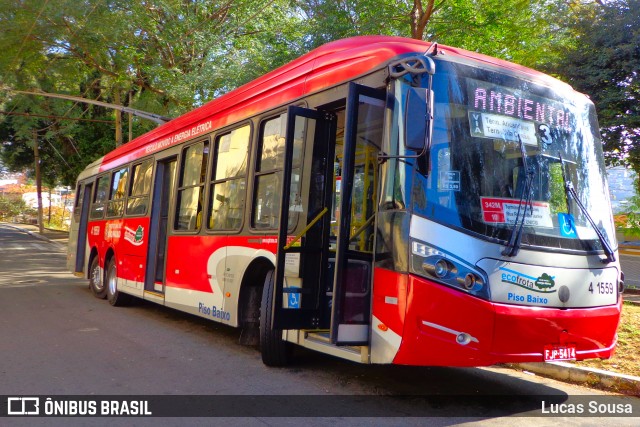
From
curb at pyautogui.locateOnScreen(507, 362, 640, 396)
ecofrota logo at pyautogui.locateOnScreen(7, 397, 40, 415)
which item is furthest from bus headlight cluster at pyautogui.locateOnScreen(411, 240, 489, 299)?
ecofrota logo at pyautogui.locateOnScreen(7, 397, 40, 415)

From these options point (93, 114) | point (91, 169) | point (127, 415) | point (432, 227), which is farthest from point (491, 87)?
point (93, 114)

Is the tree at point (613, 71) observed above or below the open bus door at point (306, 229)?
above

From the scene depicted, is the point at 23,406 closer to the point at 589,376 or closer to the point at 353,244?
the point at 353,244

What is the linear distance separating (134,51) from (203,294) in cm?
1310

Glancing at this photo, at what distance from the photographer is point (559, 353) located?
5152 mm

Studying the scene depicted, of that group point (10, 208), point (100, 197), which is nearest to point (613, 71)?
point (100, 197)

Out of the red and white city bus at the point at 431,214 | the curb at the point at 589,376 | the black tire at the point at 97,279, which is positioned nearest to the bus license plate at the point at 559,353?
the red and white city bus at the point at 431,214

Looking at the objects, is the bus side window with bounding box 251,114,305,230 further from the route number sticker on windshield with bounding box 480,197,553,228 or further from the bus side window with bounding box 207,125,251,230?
the route number sticker on windshield with bounding box 480,197,553,228

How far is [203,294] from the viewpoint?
324 inches

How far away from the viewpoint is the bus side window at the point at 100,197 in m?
A: 13.2

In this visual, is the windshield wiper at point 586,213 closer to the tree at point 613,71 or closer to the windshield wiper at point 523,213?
the windshield wiper at point 523,213

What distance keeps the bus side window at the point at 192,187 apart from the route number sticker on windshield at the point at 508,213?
14.7 feet

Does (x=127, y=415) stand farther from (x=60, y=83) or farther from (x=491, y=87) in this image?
(x=60, y=83)

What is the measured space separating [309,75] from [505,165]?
7.58ft
